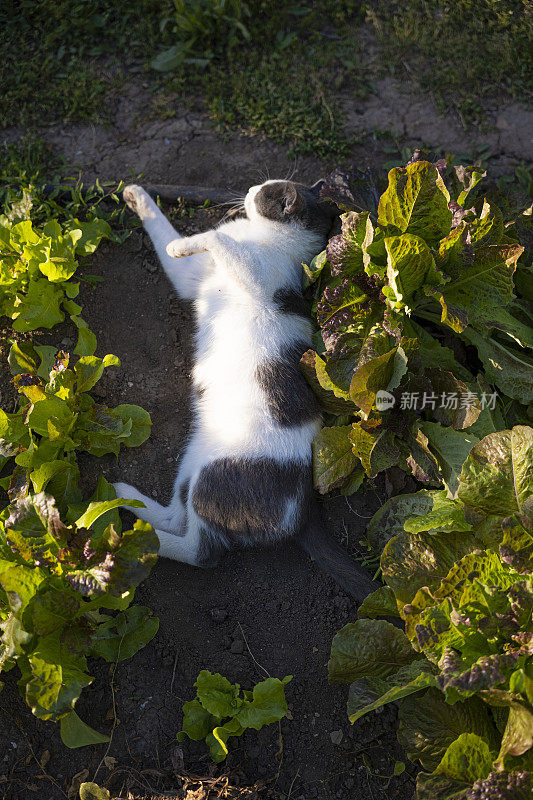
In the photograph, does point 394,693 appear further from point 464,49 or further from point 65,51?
point 65,51

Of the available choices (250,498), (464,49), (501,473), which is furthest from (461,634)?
(464,49)

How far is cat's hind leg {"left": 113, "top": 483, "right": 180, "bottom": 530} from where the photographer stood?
3.09 m

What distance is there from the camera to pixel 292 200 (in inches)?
132

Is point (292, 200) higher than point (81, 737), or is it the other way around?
point (292, 200)

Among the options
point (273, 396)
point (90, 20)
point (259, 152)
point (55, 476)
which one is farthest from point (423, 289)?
point (90, 20)

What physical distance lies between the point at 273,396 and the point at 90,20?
10.1 ft

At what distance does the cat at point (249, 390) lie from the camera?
2938 mm

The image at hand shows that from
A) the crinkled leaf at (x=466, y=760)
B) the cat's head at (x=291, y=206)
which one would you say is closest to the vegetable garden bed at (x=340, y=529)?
the crinkled leaf at (x=466, y=760)

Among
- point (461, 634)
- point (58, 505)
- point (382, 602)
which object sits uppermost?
point (58, 505)

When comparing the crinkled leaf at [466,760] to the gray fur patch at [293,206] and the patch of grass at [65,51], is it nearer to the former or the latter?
the gray fur patch at [293,206]

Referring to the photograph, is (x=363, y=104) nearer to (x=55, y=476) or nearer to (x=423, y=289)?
(x=423, y=289)

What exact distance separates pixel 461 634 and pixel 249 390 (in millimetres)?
1447

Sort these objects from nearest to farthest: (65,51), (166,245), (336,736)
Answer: (336,736) → (166,245) → (65,51)

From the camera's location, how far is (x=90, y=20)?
13.9 feet
